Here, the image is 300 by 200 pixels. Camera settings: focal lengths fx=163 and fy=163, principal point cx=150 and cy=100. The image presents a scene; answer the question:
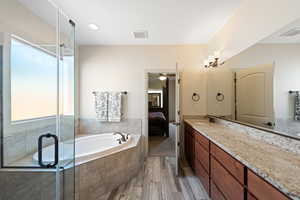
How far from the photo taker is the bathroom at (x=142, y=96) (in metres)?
1.54

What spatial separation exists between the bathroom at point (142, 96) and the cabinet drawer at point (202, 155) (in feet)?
0.05

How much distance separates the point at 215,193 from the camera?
1904 millimetres

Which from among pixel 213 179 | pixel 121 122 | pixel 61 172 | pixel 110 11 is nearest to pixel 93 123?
pixel 121 122

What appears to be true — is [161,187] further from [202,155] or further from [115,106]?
[115,106]

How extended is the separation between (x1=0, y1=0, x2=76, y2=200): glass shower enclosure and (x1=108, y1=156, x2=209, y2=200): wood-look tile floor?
79 centimetres

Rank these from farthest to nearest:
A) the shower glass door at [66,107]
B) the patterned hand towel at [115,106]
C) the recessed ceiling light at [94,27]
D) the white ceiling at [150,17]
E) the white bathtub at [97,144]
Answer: the patterned hand towel at [115,106], the recessed ceiling light at [94,27], the white bathtub at [97,144], the white ceiling at [150,17], the shower glass door at [66,107]

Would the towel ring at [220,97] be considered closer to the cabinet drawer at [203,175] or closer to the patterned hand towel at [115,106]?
the cabinet drawer at [203,175]

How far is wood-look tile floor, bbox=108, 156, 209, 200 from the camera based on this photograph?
2.25m

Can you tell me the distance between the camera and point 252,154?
135cm

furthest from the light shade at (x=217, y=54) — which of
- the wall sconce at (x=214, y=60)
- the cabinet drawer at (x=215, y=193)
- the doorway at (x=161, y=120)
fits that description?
the cabinet drawer at (x=215, y=193)

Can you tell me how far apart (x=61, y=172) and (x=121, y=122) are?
1980mm

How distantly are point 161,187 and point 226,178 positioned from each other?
3.99ft

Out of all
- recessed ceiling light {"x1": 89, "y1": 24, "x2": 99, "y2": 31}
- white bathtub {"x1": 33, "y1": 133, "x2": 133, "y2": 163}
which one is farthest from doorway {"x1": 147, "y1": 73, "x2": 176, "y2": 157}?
recessed ceiling light {"x1": 89, "y1": 24, "x2": 99, "y2": 31}

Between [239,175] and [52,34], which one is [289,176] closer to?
[239,175]
